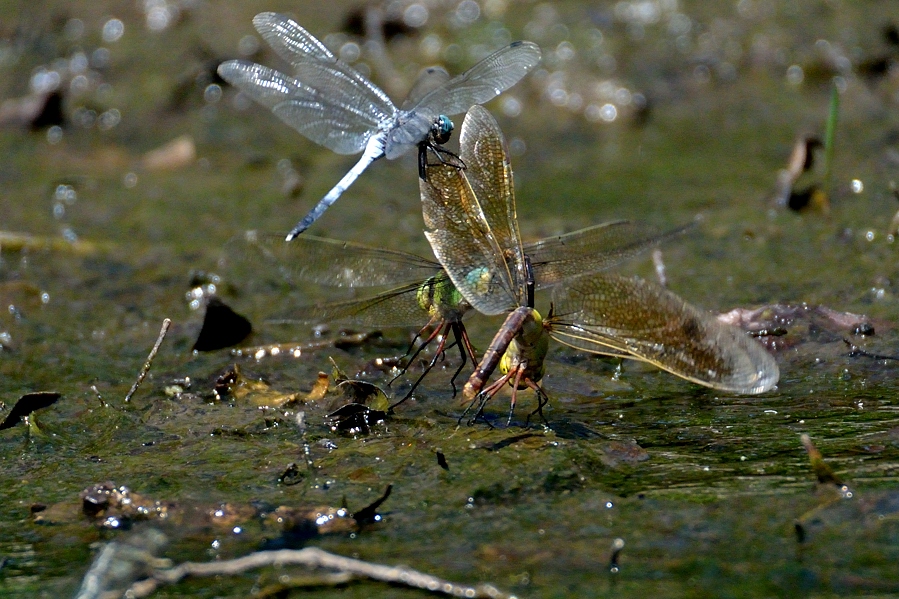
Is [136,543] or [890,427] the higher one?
[136,543]

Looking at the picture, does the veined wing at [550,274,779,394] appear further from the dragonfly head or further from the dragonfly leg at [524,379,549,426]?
the dragonfly head

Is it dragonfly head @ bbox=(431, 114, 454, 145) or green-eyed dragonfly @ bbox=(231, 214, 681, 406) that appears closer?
green-eyed dragonfly @ bbox=(231, 214, 681, 406)

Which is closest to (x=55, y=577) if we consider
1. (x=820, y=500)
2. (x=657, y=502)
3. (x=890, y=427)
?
(x=657, y=502)

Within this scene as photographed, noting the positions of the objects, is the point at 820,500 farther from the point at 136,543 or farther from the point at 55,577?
the point at 55,577

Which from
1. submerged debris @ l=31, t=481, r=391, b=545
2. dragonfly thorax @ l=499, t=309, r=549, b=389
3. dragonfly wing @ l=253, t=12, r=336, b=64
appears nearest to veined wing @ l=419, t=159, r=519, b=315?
dragonfly thorax @ l=499, t=309, r=549, b=389

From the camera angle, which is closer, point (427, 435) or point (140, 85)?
point (427, 435)

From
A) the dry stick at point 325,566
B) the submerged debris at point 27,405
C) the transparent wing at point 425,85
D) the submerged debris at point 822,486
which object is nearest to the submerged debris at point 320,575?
the dry stick at point 325,566

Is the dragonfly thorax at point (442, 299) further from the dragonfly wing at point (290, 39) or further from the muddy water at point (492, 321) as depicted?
the dragonfly wing at point (290, 39)
